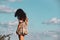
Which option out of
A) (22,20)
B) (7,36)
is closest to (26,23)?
(22,20)

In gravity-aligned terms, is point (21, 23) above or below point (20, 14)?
below

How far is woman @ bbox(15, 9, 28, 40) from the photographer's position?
12.7 metres

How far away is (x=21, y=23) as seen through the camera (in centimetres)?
1302

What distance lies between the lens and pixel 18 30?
12906mm

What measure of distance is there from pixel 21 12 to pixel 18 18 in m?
0.30

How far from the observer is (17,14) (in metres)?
12.8

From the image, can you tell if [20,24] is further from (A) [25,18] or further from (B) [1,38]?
(B) [1,38]

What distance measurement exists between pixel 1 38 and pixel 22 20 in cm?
1860

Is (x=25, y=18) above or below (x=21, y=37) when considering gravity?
above

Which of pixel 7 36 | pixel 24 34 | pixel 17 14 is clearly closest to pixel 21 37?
pixel 24 34

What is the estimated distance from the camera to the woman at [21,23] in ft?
41.7

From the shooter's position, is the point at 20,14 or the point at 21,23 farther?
the point at 21,23

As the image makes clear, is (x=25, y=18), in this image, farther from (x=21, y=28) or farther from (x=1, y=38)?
(x=1, y=38)

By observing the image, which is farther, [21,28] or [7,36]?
[7,36]
